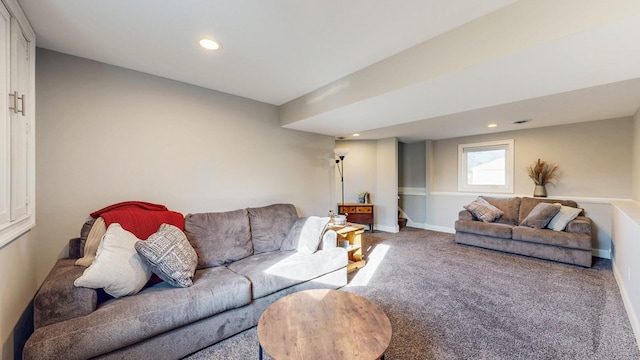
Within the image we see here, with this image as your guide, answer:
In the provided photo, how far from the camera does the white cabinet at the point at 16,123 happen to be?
53.2 inches

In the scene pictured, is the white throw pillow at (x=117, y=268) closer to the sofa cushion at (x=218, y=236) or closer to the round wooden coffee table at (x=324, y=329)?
the sofa cushion at (x=218, y=236)

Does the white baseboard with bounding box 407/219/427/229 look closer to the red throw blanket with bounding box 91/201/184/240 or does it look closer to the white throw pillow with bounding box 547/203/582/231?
the white throw pillow with bounding box 547/203/582/231

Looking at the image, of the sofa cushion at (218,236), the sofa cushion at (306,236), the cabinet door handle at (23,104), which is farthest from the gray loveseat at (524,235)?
the cabinet door handle at (23,104)

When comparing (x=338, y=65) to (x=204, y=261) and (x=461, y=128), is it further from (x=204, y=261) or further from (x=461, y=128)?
(x=461, y=128)

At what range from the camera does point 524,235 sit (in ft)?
12.4

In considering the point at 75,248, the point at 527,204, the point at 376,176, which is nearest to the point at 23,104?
the point at 75,248

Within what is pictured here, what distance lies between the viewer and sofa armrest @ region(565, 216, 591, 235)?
3410 mm

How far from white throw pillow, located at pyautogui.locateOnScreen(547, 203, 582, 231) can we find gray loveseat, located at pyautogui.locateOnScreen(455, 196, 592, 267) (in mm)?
55

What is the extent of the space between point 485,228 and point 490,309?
2.23 metres

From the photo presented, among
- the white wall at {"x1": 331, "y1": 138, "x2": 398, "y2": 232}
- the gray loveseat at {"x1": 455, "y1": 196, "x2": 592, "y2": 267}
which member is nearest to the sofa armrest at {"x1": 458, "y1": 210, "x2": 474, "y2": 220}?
the gray loveseat at {"x1": 455, "y1": 196, "x2": 592, "y2": 267}

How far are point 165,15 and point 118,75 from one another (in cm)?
115

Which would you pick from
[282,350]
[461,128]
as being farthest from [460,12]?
[461,128]

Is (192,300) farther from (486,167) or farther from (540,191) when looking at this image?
(486,167)

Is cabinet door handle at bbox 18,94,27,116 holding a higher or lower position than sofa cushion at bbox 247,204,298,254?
higher
